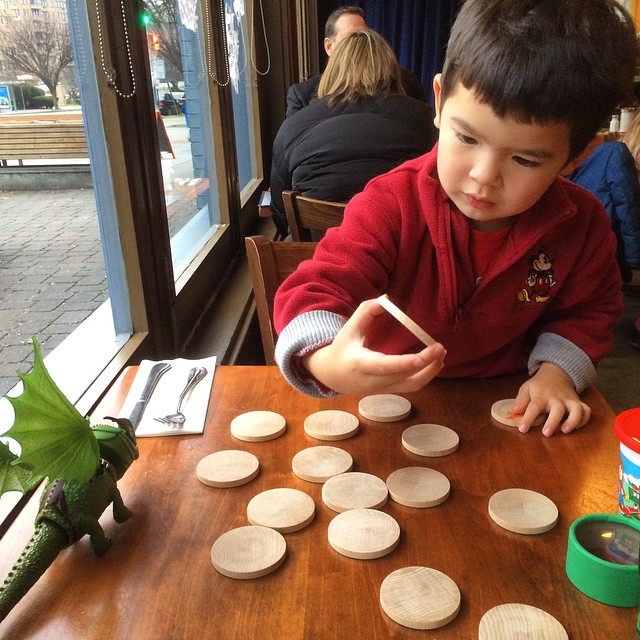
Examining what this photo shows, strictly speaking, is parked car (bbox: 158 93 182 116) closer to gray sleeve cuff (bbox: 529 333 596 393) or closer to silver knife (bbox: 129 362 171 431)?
silver knife (bbox: 129 362 171 431)

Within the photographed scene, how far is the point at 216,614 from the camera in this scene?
0.52 meters

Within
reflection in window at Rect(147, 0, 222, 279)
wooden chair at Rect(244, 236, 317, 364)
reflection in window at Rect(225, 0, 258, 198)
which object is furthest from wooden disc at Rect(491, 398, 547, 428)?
reflection in window at Rect(225, 0, 258, 198)

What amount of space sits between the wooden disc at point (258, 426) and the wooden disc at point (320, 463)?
0.06m

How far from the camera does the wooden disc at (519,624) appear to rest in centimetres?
50

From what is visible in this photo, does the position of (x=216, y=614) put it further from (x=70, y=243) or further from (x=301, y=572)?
(x=70, y=243)

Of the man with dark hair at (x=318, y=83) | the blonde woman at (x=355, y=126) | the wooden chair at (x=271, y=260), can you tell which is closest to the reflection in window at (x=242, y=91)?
the man with dark hair at (x=318, y=83)

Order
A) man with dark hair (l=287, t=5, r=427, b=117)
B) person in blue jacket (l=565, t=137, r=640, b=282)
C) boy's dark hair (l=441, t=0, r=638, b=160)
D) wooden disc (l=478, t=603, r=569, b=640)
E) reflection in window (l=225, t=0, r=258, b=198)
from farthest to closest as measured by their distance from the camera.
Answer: reflection in window (l=225, t=0, r=258, b=198)
man with dark hair (l=287, t=5, r=427, b=117)
person in blue jacket (l=565, t=137, r=640, b=282)
boy's dark hair (l=441, t=0, r=638, b=160)
wooden disc (l=478, t=603, r=569, b=640)

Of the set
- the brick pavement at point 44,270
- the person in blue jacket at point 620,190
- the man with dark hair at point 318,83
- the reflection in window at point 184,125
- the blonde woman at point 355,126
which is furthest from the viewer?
the man with dark hair at point 318,83

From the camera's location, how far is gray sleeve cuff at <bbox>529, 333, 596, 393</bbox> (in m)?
0.94

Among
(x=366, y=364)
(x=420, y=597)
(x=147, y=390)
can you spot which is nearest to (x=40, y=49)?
(x=147, y=390)

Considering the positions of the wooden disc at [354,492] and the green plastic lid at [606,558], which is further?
the wooden disc at [354,492]

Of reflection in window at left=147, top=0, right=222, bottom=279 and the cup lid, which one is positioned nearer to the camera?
the cup lid

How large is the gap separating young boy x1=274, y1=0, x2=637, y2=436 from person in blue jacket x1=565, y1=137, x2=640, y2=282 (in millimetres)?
1945

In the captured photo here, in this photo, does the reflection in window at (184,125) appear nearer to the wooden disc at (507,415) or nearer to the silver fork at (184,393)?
the silver fork at (184,393)
